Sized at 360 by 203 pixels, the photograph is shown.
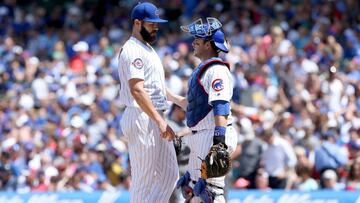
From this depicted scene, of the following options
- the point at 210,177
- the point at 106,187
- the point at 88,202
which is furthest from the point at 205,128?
the point at 106,187

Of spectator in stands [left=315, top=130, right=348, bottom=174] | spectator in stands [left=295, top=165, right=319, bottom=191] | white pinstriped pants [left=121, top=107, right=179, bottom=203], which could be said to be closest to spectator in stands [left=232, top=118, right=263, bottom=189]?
spectator in stands [left=295, top=165, right=319, bottom=191]

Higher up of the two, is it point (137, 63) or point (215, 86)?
point (137, 63)

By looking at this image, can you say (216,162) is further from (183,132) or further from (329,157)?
(329,157)

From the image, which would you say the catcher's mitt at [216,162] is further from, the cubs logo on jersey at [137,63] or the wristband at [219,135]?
the cubs logo on jersey at [137,63]

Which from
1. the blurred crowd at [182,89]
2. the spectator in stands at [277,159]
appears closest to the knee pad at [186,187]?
the blurred crowd at [182,89]

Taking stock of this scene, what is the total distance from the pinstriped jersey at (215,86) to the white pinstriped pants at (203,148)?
0.08 metres

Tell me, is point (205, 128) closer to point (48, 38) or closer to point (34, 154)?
point (34, 154)

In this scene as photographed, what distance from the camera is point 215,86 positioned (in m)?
8.41

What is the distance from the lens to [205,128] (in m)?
8.69

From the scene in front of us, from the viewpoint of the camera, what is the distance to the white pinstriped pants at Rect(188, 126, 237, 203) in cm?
865

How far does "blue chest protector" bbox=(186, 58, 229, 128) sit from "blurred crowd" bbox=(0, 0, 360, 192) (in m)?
2.01

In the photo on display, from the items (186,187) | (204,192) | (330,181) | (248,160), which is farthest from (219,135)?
(248,160)

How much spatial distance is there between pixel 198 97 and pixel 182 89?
29.2 feet

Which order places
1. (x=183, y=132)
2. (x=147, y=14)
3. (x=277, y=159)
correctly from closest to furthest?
(x=147, y=14) → (x=183, y=132) → (x=277, y=159)
